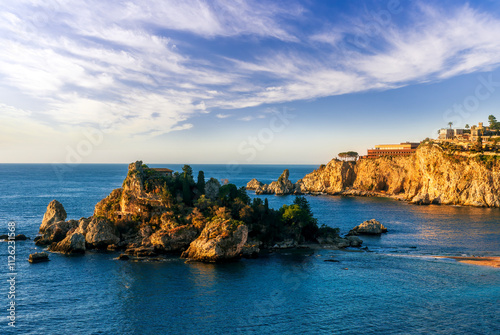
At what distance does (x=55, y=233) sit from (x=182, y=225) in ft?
97.8

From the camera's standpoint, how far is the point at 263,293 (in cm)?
5200

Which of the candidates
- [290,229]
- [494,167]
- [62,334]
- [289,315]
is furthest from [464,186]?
[62,334]

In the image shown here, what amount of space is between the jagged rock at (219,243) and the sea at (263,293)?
238cm

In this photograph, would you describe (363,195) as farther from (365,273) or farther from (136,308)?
(136,308)

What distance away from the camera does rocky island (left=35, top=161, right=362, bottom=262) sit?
6931 centimetres

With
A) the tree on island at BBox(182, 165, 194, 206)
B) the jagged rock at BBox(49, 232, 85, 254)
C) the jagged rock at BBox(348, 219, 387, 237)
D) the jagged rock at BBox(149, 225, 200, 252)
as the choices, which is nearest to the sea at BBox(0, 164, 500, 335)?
the jagged rock at BBox(49, 232, 85, 254)

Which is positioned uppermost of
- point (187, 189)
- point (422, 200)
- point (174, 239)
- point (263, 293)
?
point (187, 189)

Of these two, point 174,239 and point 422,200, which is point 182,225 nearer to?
point 174,239

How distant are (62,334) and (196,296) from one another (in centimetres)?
1718

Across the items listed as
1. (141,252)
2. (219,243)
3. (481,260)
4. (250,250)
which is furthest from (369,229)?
(141,252)

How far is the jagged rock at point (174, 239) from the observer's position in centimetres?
7294

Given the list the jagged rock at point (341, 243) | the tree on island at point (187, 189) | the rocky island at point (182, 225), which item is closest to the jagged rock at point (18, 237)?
the rocky island at point (182, 225)

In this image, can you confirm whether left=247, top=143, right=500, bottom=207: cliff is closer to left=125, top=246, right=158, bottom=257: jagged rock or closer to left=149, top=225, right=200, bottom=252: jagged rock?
left=149, top=225, right=200, bottom=252: jagged rock

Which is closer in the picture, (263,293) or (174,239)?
(263,293)
